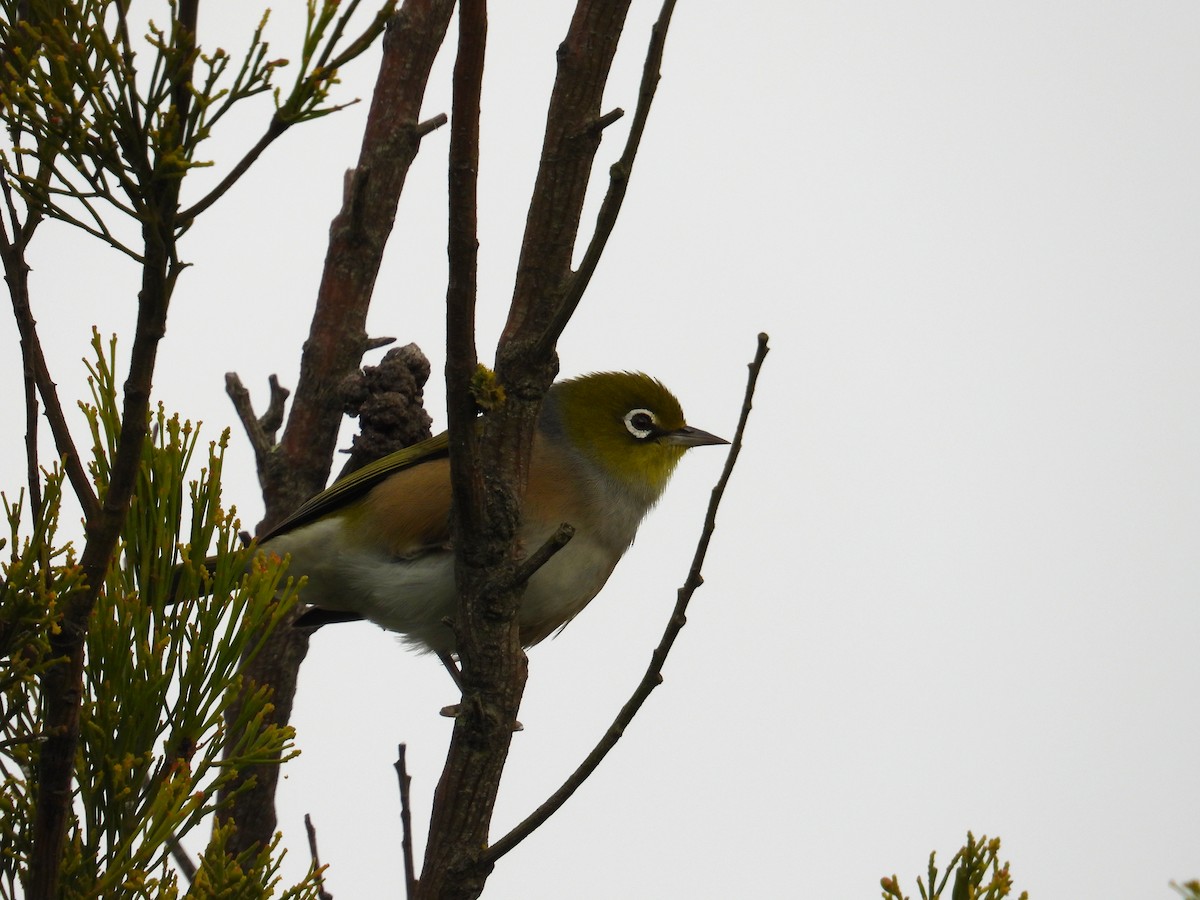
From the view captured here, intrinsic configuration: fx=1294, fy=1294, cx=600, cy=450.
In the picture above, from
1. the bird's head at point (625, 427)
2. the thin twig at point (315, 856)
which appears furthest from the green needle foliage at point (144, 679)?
the bird's head at point (625, 427)

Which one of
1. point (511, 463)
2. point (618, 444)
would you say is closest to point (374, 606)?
point (618, 444)

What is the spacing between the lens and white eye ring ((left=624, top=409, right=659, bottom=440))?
6121 mm

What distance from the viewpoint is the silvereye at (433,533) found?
521 centimetres

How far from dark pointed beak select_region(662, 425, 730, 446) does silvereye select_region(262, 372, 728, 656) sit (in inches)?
11.3

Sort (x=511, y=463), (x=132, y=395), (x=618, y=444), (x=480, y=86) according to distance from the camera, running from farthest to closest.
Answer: (x=618, y=444), (x=511, y=463), (x=480, y=86), (x=132, y=395)

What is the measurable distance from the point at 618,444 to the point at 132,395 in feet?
12.0

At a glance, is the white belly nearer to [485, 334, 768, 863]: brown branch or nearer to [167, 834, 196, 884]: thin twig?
[167, 834, 196, 884]: thin twig

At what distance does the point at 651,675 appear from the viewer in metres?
3.24

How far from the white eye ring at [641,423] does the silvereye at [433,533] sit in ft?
0.36

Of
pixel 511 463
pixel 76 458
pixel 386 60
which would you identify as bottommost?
pixel 76 458

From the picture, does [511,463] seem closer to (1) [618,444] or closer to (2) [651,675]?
(2) [651,675]

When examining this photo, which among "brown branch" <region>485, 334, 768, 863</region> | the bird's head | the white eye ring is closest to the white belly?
the bird's head

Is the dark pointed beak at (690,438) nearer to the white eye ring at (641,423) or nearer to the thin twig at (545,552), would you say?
the white eye ring at (641,423)

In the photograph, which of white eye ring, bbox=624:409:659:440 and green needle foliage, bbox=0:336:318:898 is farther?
white eye ring, bbox=624:409:659:440
